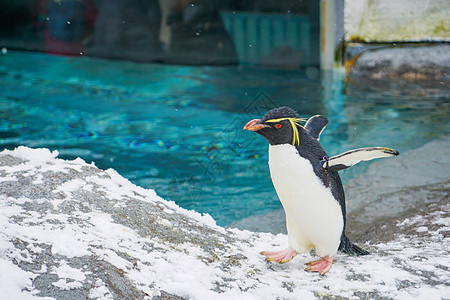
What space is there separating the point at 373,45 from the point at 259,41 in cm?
260

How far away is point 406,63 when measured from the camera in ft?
21.4

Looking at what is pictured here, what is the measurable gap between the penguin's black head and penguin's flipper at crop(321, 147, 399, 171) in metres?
0.15

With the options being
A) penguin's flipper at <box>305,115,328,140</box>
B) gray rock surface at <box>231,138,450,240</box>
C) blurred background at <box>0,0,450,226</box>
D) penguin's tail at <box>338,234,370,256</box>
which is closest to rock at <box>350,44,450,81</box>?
blurred background at <box>0,0,450,226</box>

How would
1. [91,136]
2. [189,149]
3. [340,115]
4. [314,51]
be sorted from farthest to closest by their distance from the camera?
[314,51]
[340,115]
[91,136]
[189,149]

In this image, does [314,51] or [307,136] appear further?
[314,51]

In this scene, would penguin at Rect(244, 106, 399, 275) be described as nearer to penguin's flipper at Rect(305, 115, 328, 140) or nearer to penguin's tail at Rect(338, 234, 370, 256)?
penguin's tail at Rect(338, 234, 370, 256)

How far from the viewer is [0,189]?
1990mm

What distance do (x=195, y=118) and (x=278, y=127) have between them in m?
4.09

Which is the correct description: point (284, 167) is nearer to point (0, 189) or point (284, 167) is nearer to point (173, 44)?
point (0, 189)

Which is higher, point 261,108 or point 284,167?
point 284,167

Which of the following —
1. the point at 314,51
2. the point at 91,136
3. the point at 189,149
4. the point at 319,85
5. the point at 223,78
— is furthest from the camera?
the point at 314,51

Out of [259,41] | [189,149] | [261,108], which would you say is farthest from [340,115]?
[259,41]

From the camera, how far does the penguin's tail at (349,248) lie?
83.6 inches

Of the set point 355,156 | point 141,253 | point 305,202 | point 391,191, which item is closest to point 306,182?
point 305,202
